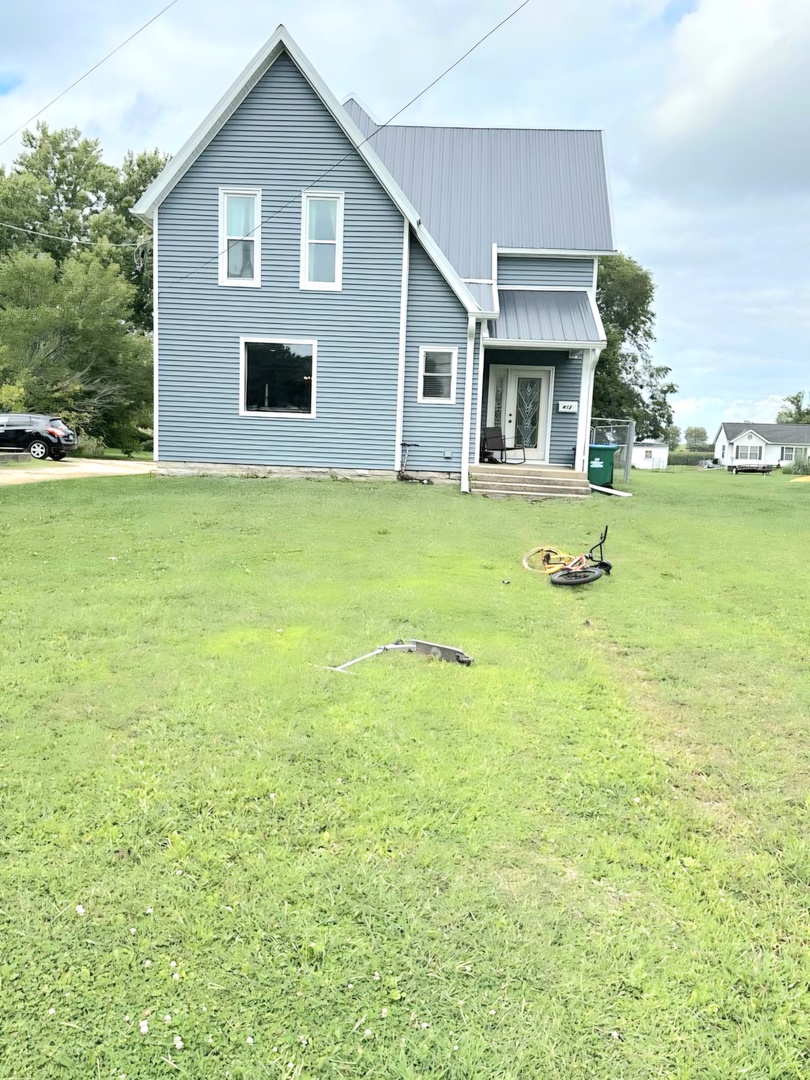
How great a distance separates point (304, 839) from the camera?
279 centimetres

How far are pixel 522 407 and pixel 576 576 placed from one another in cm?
1055

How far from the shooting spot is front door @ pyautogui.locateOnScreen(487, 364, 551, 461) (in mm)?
16969

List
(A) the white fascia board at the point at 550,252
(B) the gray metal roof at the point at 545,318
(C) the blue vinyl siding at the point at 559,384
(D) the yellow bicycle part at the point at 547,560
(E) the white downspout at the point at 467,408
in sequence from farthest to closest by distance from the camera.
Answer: (A) the white fascia board at the point at 550,252 < (C) the blue vinyl siding at the point at 559,384 < (B) the gray metal roof at the point at 545,318 < (E) the white downspout at the point at 467,408 < (D) the yellow bicycle part at the point at 547,560

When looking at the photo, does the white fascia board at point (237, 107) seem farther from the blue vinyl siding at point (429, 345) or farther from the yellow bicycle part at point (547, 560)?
the yellow bicycle part at point (547, 560)

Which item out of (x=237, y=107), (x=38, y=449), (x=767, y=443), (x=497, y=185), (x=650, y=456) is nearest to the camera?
(x=237, y=107)

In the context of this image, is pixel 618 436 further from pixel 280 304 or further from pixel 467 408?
pixel 280 304

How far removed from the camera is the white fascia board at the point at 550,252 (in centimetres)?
1688

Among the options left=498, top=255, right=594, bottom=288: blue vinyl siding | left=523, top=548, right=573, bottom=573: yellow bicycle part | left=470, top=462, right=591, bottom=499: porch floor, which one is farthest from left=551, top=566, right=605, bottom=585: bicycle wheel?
left=498, top=255, right=594, bottom=288: blue vinyl siding

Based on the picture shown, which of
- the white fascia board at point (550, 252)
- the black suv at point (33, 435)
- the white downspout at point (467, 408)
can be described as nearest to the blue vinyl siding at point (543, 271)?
the white fascia board at point (550, 252)

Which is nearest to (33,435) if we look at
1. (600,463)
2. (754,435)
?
(600,463)

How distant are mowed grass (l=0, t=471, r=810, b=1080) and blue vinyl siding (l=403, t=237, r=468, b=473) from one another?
9.60 metres

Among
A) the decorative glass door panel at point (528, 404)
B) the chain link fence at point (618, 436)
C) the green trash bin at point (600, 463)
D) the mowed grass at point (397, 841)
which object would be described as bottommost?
the mowed grass at point (397, 841)

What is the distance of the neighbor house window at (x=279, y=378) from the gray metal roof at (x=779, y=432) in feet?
215

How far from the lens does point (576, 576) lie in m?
7.21
